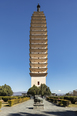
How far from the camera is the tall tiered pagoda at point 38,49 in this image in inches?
2270

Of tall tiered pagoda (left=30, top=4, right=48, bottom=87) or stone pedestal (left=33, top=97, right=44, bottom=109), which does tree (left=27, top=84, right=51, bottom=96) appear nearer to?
tall tiered pagoda (left=30, top=4, right=48, bottom=87)

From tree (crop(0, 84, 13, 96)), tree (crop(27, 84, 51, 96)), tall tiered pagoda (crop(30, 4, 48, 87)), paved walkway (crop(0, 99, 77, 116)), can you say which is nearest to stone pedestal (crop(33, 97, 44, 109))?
paved walkway (crop(0, 99, 77, 116))

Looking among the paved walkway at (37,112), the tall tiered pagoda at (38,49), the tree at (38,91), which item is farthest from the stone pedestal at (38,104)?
the tall tiered pagoda at (38,49)

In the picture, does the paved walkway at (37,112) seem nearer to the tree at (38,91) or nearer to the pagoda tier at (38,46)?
the tree at (38,91)

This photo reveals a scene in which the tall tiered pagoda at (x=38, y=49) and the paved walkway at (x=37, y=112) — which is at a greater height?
the tall tiered pagoda at (x=38, y=49)

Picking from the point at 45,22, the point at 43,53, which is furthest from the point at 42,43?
the point at 45,22

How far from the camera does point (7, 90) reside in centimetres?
4509

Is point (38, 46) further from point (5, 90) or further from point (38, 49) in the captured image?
point (5, 90)

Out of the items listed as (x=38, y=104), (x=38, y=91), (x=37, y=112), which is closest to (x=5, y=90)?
(x=38, y=91)

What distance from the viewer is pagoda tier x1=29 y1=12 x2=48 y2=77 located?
5825 centimetres

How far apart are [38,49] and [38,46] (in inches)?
78.4

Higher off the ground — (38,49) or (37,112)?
(38,49)

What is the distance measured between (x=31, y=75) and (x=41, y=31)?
74.8 ft

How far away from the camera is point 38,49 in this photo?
60094 millimetres
